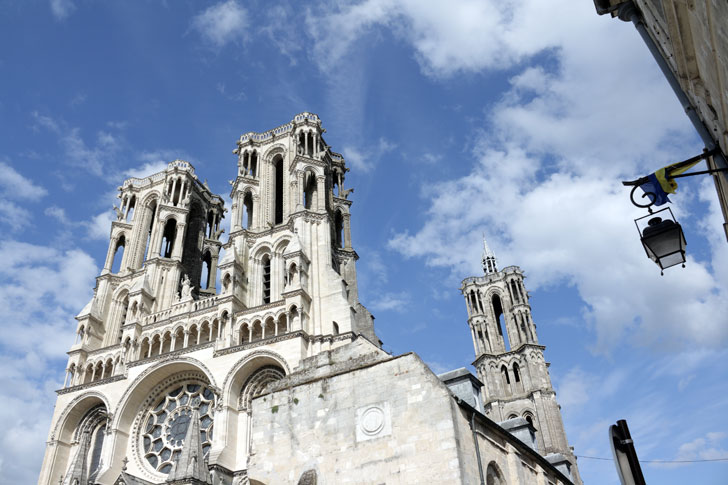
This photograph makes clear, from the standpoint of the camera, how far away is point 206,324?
27.5m

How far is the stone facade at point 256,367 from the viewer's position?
12.0 meters

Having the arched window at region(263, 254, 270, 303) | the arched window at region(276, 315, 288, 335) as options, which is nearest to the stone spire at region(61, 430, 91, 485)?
the arched window at region(276, 315, 288, 335)

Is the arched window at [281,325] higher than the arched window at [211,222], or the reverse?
the arched window at [211,222]

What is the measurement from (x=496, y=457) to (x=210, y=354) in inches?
640

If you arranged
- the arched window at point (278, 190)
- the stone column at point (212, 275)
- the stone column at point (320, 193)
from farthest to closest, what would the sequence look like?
the stone column at point (212, 275)
the arched window at point (278, 190)
the stone column at point (320, 193)

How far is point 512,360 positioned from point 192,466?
105 feet

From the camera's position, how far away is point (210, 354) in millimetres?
25984

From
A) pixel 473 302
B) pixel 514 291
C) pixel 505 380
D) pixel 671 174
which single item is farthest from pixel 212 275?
pixel 671 174

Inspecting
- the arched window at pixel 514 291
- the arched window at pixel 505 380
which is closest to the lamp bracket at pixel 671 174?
the arched window at pixel 505 380

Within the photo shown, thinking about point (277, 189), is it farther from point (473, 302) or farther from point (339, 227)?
point (473, 302)

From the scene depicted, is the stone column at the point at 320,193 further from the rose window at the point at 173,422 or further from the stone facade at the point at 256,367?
the rose window at the point at 173,422

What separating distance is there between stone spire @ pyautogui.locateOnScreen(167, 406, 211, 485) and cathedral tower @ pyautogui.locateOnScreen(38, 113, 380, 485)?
0.04 m

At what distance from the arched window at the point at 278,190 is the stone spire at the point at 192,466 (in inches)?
539

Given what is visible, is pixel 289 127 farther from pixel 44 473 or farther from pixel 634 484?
pixel 634 484
